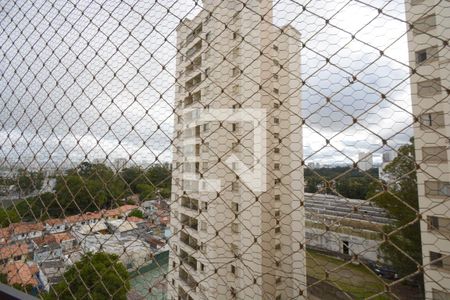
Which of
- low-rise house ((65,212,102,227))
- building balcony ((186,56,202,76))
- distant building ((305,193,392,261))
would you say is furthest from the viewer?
low-rise house ((65,212,102,227))

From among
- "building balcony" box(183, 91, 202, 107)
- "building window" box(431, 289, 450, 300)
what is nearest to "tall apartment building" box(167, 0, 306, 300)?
"building balcony" box(183, 91, 202, 107)

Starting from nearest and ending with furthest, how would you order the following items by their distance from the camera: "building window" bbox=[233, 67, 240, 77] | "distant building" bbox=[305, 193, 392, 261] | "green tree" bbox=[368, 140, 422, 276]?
"green tree" bbox=[368, 140, 422, 276] → "distant building" bbox=[305, 193, 392, 261] → "building window" bbox=[233, 67, 240, 77]

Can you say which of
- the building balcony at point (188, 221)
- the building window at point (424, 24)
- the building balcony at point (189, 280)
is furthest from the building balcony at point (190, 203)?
the building window at point (424, 24)

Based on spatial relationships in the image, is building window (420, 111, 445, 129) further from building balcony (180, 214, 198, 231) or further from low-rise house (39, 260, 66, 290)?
low-rise house (39, 260, 66, 290)

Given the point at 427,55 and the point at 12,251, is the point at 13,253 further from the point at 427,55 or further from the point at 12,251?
the point at 427,55

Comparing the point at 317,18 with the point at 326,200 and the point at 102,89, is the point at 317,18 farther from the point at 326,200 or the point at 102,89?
the point at 102,89

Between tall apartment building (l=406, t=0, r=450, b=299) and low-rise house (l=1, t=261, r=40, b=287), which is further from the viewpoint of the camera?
low-rise house (l=1, t=261, r=40, b=287)

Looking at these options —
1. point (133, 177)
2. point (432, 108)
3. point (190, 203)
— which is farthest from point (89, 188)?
point (432, 108)
